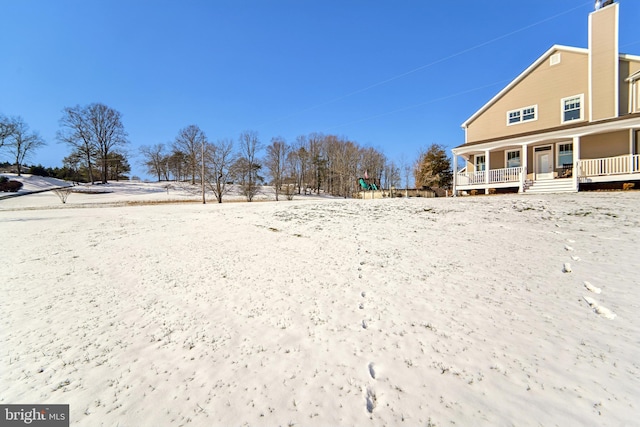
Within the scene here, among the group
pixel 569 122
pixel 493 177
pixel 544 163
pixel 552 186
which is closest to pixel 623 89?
pixel 569 122

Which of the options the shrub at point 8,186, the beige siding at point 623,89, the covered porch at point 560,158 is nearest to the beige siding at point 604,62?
the beige siding at point 623,89

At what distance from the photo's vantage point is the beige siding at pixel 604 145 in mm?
13688

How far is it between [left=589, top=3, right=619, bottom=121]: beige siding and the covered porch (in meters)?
1.57

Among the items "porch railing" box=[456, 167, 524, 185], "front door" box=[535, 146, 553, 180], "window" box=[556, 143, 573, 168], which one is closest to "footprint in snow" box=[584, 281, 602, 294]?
"porch railing" box=[456, 167, 524, 185]

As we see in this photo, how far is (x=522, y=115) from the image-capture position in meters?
17.8

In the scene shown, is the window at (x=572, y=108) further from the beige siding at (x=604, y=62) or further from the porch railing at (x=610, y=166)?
the porch railing at (x=610, y=166)

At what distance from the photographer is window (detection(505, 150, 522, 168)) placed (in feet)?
57.2

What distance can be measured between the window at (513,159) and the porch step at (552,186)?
2.91 m

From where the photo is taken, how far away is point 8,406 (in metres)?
2.60

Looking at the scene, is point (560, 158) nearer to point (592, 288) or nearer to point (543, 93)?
point (543, 93)

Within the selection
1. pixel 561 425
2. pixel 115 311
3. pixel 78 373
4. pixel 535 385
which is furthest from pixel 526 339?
pixel 115 311

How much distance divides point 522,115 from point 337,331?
2072cm

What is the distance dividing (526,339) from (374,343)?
73.4 inches

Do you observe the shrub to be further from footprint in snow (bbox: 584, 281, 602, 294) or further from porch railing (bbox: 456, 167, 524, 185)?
footprint in snow (bbox: 584, 281, 602, 294)
